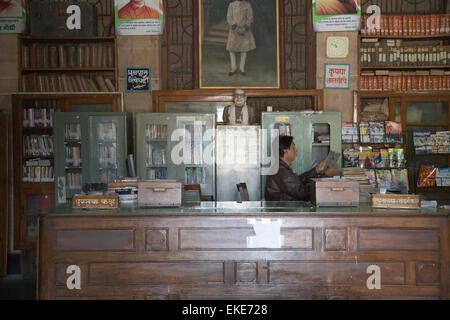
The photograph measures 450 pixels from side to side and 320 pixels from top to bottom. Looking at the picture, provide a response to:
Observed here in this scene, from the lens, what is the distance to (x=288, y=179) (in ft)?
13.8

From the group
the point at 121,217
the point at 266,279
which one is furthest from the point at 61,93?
the point at 266,279

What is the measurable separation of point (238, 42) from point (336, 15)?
1.48 metres

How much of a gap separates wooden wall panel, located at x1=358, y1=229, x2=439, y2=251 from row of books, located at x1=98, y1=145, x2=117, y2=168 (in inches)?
140

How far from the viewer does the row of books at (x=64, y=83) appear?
5.87 m

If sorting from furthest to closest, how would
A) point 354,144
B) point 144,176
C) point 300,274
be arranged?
point 354,144, point 144,176, point 300,274

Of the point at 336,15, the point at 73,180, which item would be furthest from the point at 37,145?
the point at 336,15

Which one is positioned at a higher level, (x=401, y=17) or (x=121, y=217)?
(x=401, y=17)

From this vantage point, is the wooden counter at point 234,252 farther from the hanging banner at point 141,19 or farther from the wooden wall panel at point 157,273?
the hanging banner at point 141,19

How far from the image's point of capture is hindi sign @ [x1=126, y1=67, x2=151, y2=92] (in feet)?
19.1

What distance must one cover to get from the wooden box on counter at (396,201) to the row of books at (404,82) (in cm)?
332

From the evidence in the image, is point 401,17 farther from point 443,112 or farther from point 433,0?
point 443,112

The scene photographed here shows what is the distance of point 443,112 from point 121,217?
5.32 m

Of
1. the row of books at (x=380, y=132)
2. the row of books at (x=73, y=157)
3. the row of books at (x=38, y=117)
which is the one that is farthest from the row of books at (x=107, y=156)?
the row of books at (x=380, y=132)

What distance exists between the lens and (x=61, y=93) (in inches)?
223
